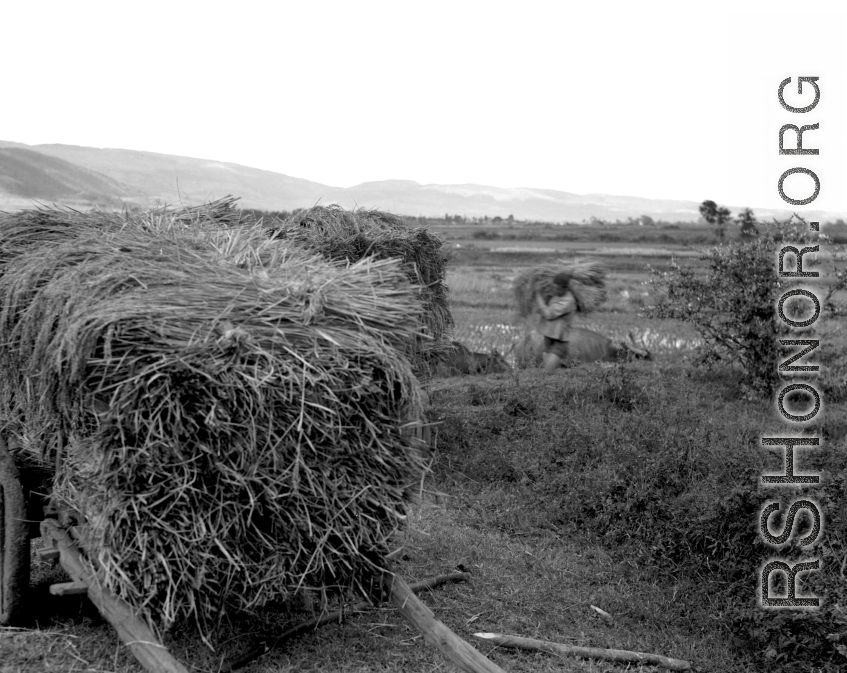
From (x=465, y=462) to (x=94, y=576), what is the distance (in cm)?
443

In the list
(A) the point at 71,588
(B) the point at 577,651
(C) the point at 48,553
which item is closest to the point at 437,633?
(B) the point at 577,651

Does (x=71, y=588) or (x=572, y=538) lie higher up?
(x=71, y=588)

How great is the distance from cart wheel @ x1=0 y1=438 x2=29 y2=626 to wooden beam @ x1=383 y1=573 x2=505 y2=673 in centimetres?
169

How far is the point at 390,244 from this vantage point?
21.3 ft

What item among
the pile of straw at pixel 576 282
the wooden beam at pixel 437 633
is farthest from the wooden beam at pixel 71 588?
the pile of straw at pixel 576 282

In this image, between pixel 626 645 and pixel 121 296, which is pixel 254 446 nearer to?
pixel 121 296

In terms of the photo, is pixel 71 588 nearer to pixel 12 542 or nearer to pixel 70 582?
pixel 70 582

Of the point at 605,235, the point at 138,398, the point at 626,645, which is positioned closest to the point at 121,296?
the point at 138,398

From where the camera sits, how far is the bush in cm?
891

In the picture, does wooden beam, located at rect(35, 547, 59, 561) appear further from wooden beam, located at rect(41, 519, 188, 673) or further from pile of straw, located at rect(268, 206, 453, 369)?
pile of straw, located at rect(268, 206, 453, 369)

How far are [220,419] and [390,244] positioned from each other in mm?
3793

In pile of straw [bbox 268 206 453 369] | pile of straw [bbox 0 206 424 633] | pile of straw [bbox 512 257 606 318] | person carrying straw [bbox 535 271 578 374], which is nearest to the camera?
pile of straw [bbox 0 206 424 633]

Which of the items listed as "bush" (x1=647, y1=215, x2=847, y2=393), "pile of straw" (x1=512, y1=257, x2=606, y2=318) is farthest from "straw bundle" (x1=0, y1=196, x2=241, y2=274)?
"bush" (x1=647, y1=215, x2=847, y2=393)

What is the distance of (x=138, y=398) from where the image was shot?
9.27 feet
